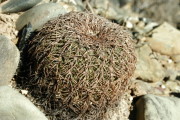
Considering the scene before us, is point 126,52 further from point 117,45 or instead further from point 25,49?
point 25,49

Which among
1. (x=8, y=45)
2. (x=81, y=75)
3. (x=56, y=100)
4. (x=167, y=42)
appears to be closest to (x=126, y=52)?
(x=81, y=75)

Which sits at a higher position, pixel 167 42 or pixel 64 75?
pixel 64 75

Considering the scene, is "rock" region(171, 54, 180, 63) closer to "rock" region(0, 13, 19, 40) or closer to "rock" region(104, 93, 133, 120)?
"rock" region(104, 93, 133, 120)

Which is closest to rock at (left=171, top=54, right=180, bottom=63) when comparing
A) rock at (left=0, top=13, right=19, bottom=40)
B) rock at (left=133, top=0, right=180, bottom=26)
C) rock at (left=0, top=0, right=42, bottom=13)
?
rock at (left=133, top=0, right=180, bottom=26)

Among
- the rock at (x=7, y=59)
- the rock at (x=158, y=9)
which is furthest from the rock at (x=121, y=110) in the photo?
the rock at (x=158, y=9)

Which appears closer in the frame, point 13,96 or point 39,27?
point 13,96

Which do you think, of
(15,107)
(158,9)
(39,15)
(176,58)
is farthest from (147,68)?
(158,9)
